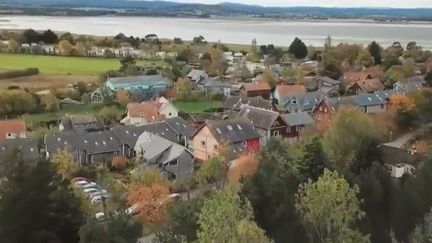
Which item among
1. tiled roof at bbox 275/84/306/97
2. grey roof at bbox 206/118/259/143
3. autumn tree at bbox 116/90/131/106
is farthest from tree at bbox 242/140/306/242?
autumn tree at bbox 116/90/131/106

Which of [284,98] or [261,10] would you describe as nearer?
[284,98]

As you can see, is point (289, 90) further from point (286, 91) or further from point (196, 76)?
point (196, 76)

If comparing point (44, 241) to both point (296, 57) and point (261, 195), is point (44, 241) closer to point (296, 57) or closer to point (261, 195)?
point (261, 195)

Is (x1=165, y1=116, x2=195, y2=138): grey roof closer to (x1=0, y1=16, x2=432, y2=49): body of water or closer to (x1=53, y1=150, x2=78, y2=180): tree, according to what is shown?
(x1=53, y1=150, x2=78, y2=180): tree

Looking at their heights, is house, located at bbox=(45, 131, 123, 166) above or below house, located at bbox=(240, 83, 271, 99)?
above

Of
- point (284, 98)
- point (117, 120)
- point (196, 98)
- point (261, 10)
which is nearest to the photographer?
point (117, 120)

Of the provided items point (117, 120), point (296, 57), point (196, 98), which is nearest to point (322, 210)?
point (117, 120)
